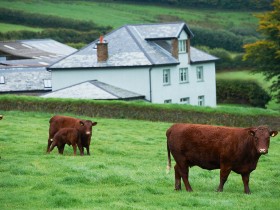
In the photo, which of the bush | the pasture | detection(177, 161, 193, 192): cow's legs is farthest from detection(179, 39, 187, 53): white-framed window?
detection(177, 161, 193, 192): cow's legs

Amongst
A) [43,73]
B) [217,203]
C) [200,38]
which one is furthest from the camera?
[200,38]

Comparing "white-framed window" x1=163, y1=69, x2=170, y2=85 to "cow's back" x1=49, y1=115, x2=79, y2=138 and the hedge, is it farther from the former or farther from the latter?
"cow's back" x1=49, y1=115, x2=79, y2=138

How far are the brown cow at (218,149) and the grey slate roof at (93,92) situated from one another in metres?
43.7

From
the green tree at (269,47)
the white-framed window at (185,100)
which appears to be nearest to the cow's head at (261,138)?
the green tree at (269,47)

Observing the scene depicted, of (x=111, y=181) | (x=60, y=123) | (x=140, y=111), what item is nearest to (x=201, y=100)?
(x=140, y=111)

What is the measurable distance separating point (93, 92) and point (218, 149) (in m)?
46.2

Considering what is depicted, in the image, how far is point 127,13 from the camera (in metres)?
147

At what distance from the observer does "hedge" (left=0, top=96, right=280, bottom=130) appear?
55.0 metres

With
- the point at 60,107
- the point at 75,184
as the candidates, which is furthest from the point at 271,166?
the point at 60,107

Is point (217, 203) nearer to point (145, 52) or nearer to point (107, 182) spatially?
point (107, 182)

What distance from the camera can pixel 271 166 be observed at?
29.0 metres

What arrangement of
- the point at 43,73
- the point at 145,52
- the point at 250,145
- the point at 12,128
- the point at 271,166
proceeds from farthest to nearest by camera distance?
the point at 43,73
the point at 145,52
the point at 12,128
the point at 271,166
the point at 250,145

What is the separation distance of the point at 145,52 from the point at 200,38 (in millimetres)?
55587

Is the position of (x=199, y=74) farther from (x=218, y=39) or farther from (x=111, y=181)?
(x=111, y=181)
